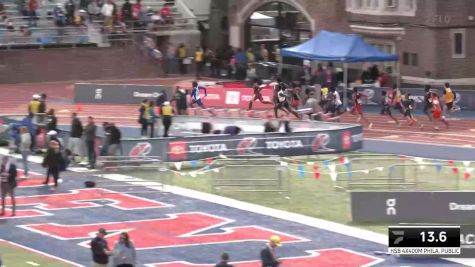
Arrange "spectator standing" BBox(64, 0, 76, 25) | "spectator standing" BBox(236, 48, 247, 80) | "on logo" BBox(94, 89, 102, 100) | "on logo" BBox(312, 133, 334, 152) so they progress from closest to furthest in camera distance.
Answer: "on logo" BBox(312, 133, 334, 152), "on logo" BBox(94, 89, 102, 100), "spectator standing" BBox(236, 48, 247, 80), "spectator standing" BBox(64, 0, 76, 25)

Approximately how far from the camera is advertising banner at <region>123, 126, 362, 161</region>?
129 ft

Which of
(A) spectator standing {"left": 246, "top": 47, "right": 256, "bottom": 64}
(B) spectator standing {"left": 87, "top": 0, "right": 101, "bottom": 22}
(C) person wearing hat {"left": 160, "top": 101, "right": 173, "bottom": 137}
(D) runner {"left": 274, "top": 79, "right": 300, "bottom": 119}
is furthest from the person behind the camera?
(B) spectator standing {"left": 87, "top": 0, "right": 101, "bottom": 22}

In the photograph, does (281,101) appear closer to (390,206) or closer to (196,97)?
(196,97)

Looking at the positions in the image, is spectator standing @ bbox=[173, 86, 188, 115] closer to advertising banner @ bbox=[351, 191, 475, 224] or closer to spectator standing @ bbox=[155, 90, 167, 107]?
spectator standing @ bbox=[155, 90, 167, 107]

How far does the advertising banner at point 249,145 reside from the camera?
1547 inches

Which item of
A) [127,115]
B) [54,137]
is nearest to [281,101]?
[127,115]

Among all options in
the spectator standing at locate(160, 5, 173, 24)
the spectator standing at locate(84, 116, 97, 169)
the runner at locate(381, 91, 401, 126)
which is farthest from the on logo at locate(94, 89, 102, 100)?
the spectator standing at locate(84, 116, 97, 169)

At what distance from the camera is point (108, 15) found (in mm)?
63594

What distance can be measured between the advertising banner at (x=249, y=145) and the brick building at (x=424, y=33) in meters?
13.9

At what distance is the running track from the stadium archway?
584 centimetres

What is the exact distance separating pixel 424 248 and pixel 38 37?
34.6 meters

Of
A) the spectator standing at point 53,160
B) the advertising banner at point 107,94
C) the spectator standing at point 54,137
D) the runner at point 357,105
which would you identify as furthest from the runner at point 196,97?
the spectator standing at point 53,160

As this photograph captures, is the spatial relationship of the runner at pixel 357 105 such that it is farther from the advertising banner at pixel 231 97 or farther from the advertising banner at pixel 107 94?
the advertising banner at pixel 107 94

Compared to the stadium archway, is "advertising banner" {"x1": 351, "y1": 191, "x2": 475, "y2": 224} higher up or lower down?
lower down
